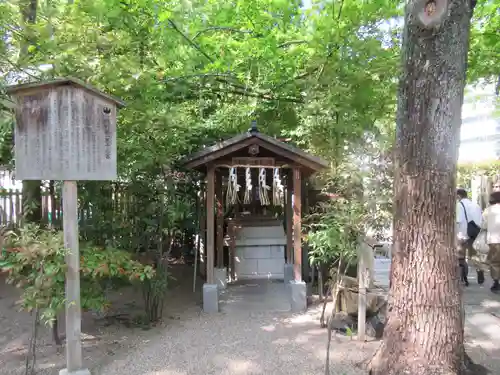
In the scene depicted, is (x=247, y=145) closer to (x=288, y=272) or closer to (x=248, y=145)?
(x=248, y=145)

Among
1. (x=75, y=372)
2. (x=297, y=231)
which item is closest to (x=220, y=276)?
(x=297, y=231)

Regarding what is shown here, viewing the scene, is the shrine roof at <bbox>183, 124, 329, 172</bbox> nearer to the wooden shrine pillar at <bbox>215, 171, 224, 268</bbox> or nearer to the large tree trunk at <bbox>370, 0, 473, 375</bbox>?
the wooden shrine pillar at <bbox>215, 171, 224, 268</bbox>

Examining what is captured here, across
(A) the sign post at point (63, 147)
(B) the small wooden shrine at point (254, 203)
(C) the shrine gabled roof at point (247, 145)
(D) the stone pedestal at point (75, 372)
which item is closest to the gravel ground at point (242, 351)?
(D) the stone pedestal at point (75, 372)

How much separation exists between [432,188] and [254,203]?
589 centimetres

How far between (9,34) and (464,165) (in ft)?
43.1

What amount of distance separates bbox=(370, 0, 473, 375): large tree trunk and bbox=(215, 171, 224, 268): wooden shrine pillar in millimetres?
4733

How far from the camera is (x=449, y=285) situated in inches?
135

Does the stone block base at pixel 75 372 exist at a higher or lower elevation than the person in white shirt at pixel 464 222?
lower

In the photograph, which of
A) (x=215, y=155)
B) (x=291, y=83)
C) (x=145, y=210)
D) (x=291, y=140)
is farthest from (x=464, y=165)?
(x=145, y=210)

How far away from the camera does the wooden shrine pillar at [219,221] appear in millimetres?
7883

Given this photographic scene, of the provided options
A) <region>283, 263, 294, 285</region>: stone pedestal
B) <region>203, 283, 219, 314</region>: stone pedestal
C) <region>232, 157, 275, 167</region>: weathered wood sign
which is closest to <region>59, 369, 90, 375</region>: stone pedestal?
<region>203, 283, 219, 314</region>: stone pedestal

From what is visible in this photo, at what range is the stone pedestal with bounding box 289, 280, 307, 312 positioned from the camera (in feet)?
22.0

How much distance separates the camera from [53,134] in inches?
159

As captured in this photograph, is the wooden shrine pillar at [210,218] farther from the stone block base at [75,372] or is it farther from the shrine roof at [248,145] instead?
the stone block base at [75,372]
